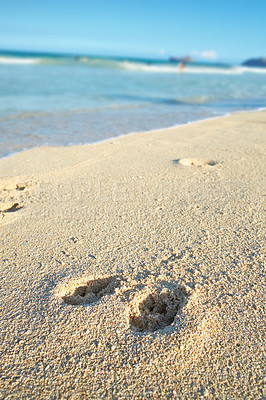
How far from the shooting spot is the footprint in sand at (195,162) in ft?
11.1

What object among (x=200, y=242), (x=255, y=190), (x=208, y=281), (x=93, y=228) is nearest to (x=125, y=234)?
(x=93, y=228)

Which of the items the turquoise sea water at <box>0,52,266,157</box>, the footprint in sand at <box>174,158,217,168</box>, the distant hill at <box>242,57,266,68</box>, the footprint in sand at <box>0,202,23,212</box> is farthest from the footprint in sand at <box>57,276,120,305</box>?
the distant hill at <box>242,57,266,68</box>

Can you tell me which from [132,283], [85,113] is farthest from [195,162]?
[85,113]

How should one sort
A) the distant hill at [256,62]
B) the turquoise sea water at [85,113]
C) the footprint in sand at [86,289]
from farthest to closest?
the distant hill at [256,62] → the turquoise sea water at [85,113] → the footprint in sand at [86,289]

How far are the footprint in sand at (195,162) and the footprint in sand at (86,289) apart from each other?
6.40ft

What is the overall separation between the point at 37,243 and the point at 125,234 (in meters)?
0.55

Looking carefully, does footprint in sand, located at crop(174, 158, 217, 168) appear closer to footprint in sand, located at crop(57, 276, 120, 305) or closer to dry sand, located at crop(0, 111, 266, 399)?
dry sand, located at crop(0, 111, 266, 399)

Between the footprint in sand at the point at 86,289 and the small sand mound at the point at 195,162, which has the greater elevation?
the small sand mound at the point at 195,162

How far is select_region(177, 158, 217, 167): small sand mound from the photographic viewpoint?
337 cm

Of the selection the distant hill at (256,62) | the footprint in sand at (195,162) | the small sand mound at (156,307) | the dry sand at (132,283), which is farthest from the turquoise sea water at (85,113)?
the distant hill at (256,62)

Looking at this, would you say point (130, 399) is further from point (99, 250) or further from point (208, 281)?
point (99, 250)

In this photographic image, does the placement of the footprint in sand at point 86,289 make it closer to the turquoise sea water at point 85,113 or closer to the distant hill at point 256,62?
the turquoise sea water at point 85,113

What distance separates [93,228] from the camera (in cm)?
217

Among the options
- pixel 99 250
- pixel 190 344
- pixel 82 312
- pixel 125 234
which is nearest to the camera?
pixel 190 344
